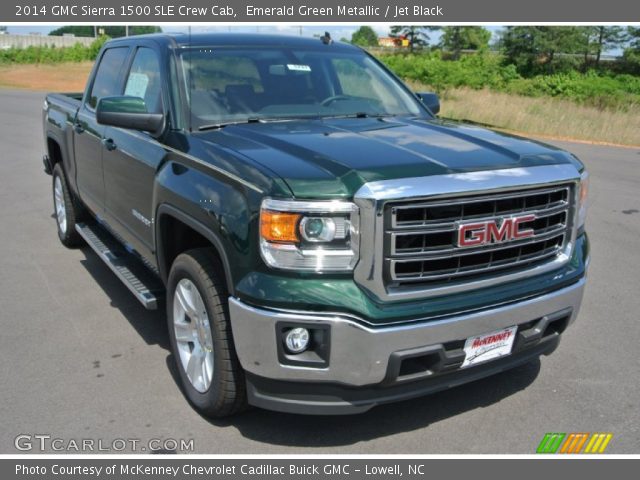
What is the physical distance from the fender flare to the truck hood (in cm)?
42

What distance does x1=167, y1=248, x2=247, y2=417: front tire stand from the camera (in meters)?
3.36

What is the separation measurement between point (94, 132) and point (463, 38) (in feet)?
259

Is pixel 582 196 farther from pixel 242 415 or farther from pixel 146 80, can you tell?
pixel 146 80

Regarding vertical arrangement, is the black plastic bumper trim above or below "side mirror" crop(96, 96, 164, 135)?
below

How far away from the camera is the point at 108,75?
5.77m

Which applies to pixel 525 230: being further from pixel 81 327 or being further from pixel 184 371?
pixel 81 327

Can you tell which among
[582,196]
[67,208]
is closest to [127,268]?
[67,208]

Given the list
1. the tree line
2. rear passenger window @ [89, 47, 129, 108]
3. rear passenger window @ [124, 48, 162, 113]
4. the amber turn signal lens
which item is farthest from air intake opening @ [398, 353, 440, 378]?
the tree line

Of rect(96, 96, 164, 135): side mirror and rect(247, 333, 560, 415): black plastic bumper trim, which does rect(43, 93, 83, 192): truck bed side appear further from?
rect(247, 333, 560, 415): black plastic bumper trim

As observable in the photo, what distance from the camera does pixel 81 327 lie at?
196 inches

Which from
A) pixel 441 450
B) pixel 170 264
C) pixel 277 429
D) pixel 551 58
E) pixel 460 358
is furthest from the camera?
pixel 551 58

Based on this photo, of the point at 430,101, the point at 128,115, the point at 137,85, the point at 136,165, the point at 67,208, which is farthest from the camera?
the point at 67,208

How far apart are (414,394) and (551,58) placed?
2179 inches

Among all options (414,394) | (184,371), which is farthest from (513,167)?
(184,371)
